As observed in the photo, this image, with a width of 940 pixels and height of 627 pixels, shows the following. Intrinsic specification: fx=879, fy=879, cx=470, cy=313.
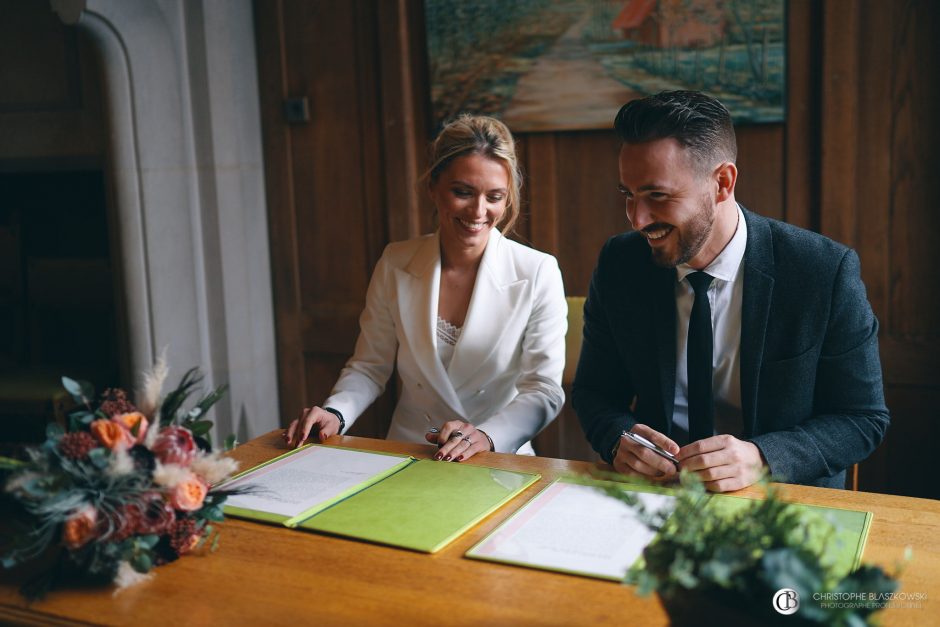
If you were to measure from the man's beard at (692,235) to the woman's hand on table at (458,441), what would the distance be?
1.92 ft

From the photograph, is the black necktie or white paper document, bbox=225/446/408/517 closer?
white paper document, bbox=225/446/408/517

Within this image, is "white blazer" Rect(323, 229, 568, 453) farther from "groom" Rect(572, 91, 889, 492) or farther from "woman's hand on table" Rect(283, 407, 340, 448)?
"groom" Rect(572, 91, 889, 492)

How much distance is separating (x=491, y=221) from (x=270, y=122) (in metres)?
1.85

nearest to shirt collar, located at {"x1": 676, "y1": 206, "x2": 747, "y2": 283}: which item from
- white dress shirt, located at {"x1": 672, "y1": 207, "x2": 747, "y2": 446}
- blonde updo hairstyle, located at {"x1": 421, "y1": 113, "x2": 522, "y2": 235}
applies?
white dress shirt, located at {"x1": 672, "y1": 207, "x2": 747, "y2": 446}

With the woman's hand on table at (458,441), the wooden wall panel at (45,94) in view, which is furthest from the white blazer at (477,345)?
the wooden wall panel at (45,94)

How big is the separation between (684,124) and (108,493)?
137 cm

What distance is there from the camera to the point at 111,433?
1.35 meters

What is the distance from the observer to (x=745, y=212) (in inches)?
81.0

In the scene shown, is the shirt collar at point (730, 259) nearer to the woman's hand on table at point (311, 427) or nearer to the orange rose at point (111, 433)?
the woman's hand on table at point (311, 427)

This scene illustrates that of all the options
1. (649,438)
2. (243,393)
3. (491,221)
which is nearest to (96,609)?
(649,438)

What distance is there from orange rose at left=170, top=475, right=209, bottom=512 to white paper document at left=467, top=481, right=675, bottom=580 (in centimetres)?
44

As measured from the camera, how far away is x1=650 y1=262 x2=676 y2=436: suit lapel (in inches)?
79.8

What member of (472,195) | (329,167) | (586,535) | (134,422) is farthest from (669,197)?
(329,167)

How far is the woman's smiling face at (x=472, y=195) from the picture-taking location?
2.46 meters
